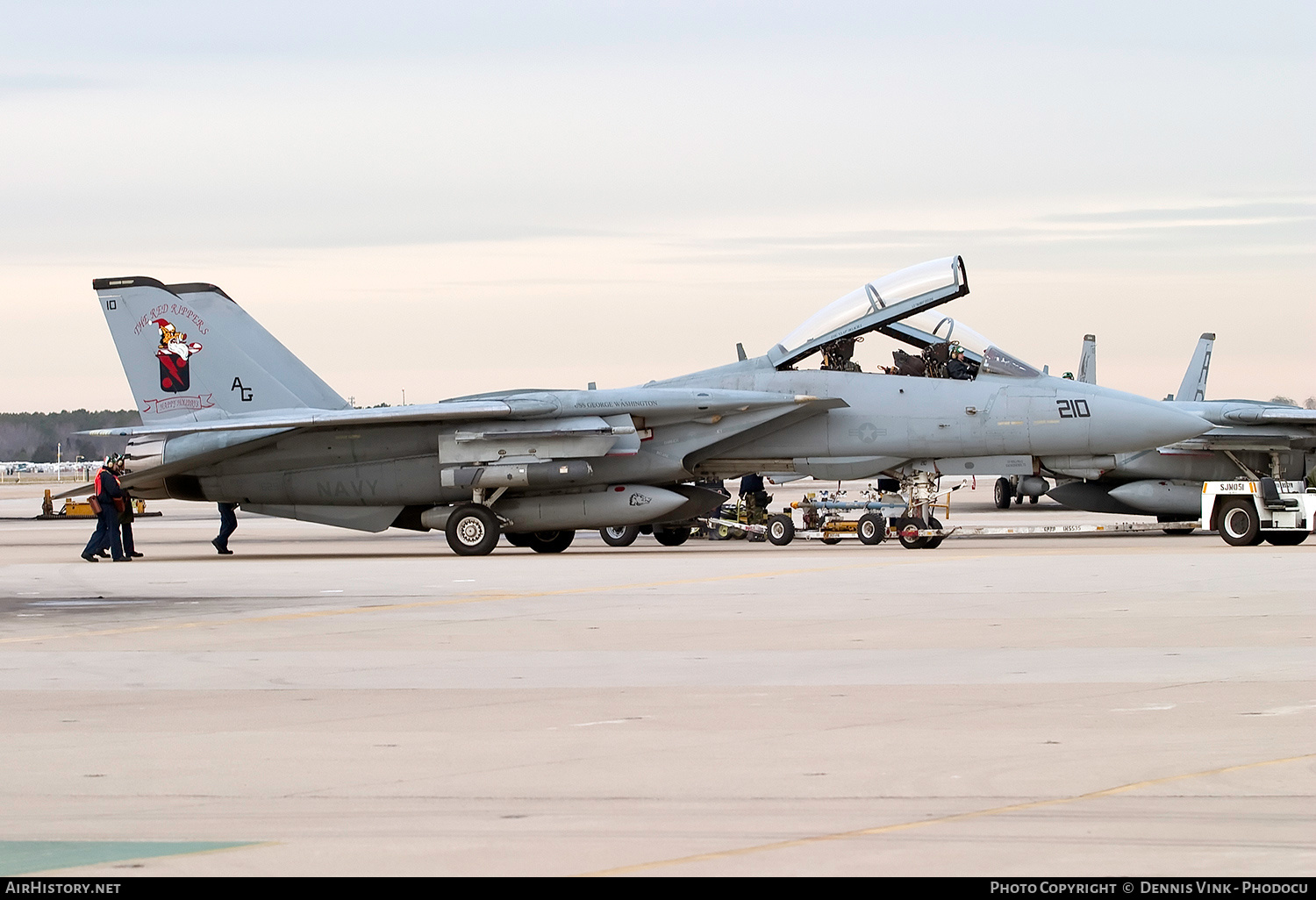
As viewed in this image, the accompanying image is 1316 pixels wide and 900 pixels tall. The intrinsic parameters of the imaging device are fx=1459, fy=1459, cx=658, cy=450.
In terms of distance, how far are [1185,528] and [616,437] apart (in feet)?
36.6

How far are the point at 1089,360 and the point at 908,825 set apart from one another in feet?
117

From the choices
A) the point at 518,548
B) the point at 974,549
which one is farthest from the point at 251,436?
the point at 974,549

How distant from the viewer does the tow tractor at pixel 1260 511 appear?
21250 millimetres

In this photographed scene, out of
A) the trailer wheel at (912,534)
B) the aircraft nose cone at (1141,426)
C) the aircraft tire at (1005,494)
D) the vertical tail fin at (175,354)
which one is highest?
the vertical tail fin at (175,354)

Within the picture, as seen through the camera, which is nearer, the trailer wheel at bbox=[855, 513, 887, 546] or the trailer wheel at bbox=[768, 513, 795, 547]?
the trailer wheel at bbox=[855, 513, 887, 546]

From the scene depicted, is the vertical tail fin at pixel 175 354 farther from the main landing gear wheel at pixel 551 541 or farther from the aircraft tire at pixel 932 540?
the aircraft tire at pixel 932 540

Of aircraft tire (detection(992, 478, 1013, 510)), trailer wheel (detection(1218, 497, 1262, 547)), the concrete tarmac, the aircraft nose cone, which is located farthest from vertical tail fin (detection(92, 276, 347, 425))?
aircraft tire (detection(992, 478, 1013, 510))

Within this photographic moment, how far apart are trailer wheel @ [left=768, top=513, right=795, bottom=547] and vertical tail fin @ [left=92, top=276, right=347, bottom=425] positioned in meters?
8.78

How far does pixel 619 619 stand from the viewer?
11742mm

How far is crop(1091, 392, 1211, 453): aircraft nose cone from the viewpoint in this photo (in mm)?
21188

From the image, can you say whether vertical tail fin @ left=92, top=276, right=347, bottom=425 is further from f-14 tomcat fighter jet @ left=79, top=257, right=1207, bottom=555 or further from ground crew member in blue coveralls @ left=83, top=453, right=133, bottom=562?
ground crew member in blue coveralls @ left=83, top=453, right=133, bottom=562

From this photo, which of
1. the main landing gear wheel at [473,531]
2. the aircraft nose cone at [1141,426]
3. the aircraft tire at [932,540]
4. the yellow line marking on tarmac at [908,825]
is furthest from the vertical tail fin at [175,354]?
the yellow line marking on tarmac at [908,825]

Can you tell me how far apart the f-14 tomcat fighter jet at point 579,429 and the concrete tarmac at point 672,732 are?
7.43m
